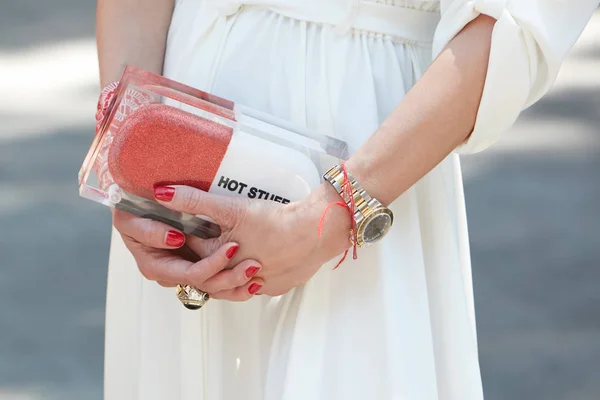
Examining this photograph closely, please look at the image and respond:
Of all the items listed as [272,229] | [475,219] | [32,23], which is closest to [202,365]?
[272,229]

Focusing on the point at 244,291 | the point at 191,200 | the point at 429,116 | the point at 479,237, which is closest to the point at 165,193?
the point at 191,200

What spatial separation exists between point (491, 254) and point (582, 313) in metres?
0.34

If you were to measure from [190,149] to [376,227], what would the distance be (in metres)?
0.20

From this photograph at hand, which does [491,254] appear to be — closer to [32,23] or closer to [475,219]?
[475,219]

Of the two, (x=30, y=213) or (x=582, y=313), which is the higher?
(x=30, y=213)

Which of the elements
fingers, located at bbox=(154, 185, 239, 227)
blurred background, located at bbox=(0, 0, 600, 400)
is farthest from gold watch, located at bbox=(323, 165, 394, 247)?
blurred background, located at bbox=(0, 0, 600, 400)

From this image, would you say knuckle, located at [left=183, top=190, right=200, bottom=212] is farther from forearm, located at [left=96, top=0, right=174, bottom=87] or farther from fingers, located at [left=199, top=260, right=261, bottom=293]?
forearm, located at [left=96, top=0, right=174, bottom=87]

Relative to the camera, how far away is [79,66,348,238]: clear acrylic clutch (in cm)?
105

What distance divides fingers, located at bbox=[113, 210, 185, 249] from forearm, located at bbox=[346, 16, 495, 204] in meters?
0.20

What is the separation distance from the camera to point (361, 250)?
44.1 inches

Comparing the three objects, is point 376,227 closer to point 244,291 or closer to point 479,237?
→ point 244,291

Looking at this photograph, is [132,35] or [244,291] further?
[132,35]

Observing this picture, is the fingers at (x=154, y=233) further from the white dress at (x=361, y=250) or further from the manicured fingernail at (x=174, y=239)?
the white dress at (x=361, y=250)

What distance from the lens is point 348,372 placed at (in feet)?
→ 3.63
